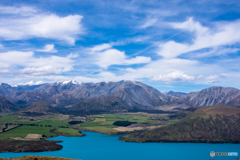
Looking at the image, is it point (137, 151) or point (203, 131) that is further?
point (203, 131)

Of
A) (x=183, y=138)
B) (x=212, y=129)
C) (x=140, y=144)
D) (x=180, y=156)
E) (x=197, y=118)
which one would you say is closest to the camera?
(x=180, y=156)

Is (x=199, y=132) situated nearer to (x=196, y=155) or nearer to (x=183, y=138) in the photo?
(x=183, y=138)

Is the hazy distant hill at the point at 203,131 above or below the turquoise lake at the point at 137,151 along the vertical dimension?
above

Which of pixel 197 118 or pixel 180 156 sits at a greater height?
pixel 197 118

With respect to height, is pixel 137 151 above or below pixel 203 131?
below

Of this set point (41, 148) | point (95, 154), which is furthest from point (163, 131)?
point (41, 148)
